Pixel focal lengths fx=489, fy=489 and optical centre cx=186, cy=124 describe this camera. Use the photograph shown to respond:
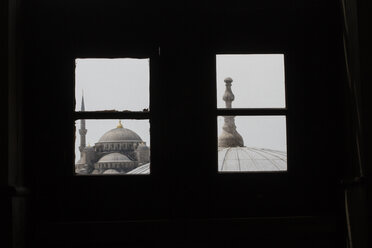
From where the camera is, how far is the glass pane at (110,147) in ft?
11.3

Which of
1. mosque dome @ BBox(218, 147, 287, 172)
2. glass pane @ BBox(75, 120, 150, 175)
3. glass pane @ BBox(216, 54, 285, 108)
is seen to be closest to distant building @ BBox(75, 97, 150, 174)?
glass pane @ BBox(75, 120, 150, 175)

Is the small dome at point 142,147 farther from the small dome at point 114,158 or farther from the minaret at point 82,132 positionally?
the minaret at point 82,132

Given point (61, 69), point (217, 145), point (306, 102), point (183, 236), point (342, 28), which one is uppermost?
point (342, 28)

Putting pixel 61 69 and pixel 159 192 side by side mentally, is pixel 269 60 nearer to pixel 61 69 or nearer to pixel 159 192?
pixel 159 192

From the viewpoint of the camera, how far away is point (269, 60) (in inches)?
140

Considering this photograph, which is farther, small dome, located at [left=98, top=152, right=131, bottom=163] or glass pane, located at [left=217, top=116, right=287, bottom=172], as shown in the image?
glass pane, located at [left=217, top=116, right=287, bottom=172]

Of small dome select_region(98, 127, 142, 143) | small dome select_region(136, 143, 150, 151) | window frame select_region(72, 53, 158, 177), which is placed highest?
window frame select_region(72, 53, 158, 177)

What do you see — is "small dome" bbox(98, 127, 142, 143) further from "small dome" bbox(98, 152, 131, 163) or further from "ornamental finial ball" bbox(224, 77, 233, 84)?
"ornamental finial ball" bbox(224, 77, 233, 84)

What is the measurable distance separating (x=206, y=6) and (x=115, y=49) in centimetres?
72

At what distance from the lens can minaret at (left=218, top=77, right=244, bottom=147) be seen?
3.49 metres

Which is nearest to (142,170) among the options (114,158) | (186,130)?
→ (114,158)

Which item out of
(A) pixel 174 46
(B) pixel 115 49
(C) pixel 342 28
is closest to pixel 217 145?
(A) pixel 174 46

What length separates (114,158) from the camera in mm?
3391

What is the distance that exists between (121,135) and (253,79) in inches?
40.4
